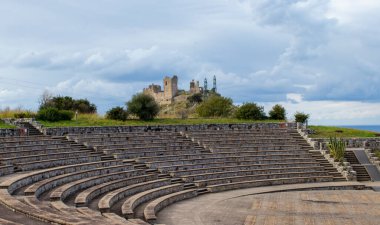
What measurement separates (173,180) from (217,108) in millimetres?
25141

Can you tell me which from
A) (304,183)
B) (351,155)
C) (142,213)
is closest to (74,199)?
(142,213)

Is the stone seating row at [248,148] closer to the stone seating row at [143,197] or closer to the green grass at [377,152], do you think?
the green grass at [377,152]

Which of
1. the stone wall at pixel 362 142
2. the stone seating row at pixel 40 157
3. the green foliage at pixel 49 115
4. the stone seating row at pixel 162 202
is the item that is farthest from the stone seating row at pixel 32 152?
the stone wall at pixel 362 142

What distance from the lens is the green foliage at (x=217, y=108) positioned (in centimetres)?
4675

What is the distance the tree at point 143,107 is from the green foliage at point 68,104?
639 cm

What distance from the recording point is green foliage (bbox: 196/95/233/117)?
46.7 m

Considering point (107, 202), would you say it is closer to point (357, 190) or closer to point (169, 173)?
point (169, 173)

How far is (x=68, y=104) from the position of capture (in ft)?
133

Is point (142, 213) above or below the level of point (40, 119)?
below

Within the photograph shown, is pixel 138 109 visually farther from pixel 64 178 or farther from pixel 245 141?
pixel 64 178

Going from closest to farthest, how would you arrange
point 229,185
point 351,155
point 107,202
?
point 107,202
point 229,185
point 351,155

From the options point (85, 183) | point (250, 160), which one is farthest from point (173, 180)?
point (250, 160)

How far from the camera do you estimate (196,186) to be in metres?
22.6

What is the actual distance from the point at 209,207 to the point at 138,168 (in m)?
5.45
